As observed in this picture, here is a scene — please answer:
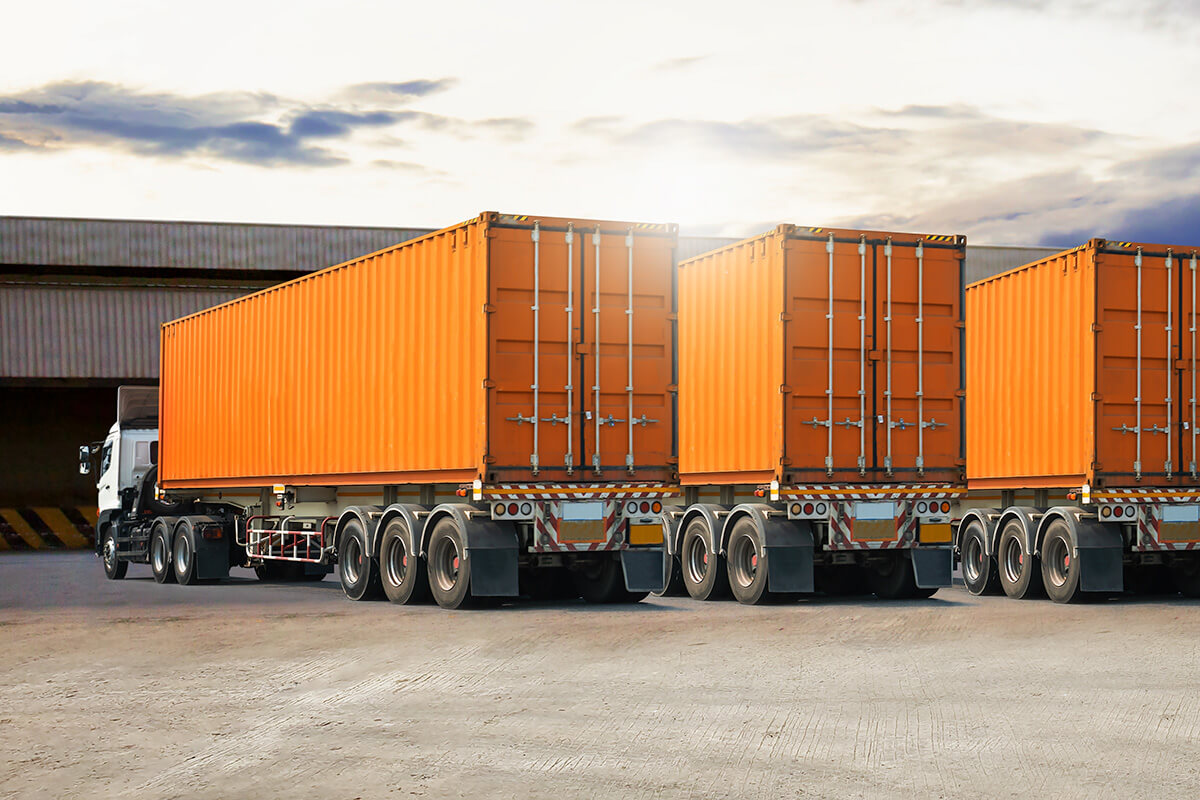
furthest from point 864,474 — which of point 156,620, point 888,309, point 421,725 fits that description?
point 421,725

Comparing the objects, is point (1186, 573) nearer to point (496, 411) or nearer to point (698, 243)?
point (496, 411)

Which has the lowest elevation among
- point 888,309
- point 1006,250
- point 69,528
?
point 69,528

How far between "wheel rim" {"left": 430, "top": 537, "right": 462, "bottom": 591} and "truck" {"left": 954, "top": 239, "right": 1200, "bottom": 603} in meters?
7.05

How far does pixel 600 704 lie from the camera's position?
9.39 m

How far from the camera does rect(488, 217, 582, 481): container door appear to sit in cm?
1545

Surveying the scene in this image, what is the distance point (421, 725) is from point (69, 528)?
3061 cm

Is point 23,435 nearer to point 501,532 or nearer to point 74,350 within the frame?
point 74,350

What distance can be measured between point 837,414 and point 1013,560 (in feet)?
11.4

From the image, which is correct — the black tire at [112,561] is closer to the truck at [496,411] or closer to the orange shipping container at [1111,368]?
the truck at [496,411]

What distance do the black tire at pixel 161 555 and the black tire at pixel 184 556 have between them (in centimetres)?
14

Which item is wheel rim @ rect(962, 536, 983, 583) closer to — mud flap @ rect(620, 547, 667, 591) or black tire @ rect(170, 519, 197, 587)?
mud flap @ rect(620, 547, 667, 591)

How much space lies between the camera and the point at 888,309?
17.1 meters

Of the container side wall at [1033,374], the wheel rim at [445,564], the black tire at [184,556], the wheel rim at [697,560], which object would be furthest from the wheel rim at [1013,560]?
the black tire at [184,556]

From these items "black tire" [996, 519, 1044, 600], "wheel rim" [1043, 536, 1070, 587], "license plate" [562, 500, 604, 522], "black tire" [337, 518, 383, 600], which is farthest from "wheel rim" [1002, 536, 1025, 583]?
"black tire" [337, 518, 383, 600]
